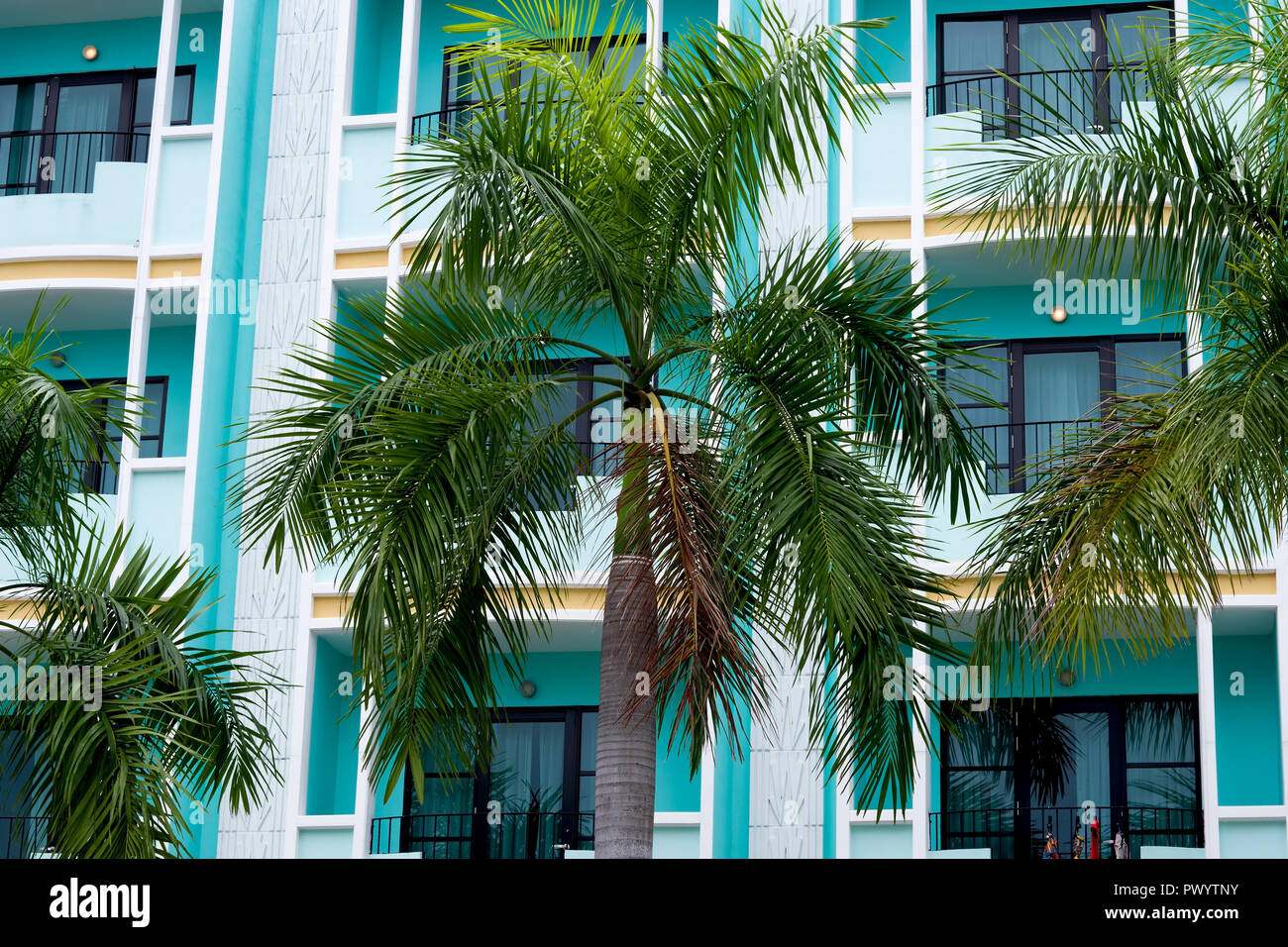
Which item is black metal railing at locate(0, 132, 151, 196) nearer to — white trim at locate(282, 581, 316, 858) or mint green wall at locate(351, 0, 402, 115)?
mint green wall at locate(351, 0, 402, 115)

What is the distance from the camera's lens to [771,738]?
1616 cm

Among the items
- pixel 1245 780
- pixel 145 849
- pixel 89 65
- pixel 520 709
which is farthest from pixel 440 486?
pixel 89 65

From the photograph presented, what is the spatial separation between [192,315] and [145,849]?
32.5 ft

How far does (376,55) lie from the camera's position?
65.6 feet

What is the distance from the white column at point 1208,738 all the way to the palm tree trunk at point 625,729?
6.84 meters

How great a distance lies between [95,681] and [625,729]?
328cm

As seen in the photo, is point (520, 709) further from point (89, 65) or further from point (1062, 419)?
point (89, 65)

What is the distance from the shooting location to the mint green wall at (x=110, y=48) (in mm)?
20797

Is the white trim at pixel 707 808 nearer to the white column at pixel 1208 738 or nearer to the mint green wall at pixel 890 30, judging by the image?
the white column at pixel 1208 738

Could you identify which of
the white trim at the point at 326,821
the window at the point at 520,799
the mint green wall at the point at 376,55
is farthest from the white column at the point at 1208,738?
the mint green wall at the point at 376,55

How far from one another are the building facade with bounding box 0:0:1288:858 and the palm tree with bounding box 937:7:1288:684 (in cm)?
586

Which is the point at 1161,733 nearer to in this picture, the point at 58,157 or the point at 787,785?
the point at 787,785

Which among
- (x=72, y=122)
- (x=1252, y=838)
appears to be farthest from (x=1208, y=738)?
(x=72, y=122)

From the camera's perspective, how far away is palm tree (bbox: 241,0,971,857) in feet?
31.2
